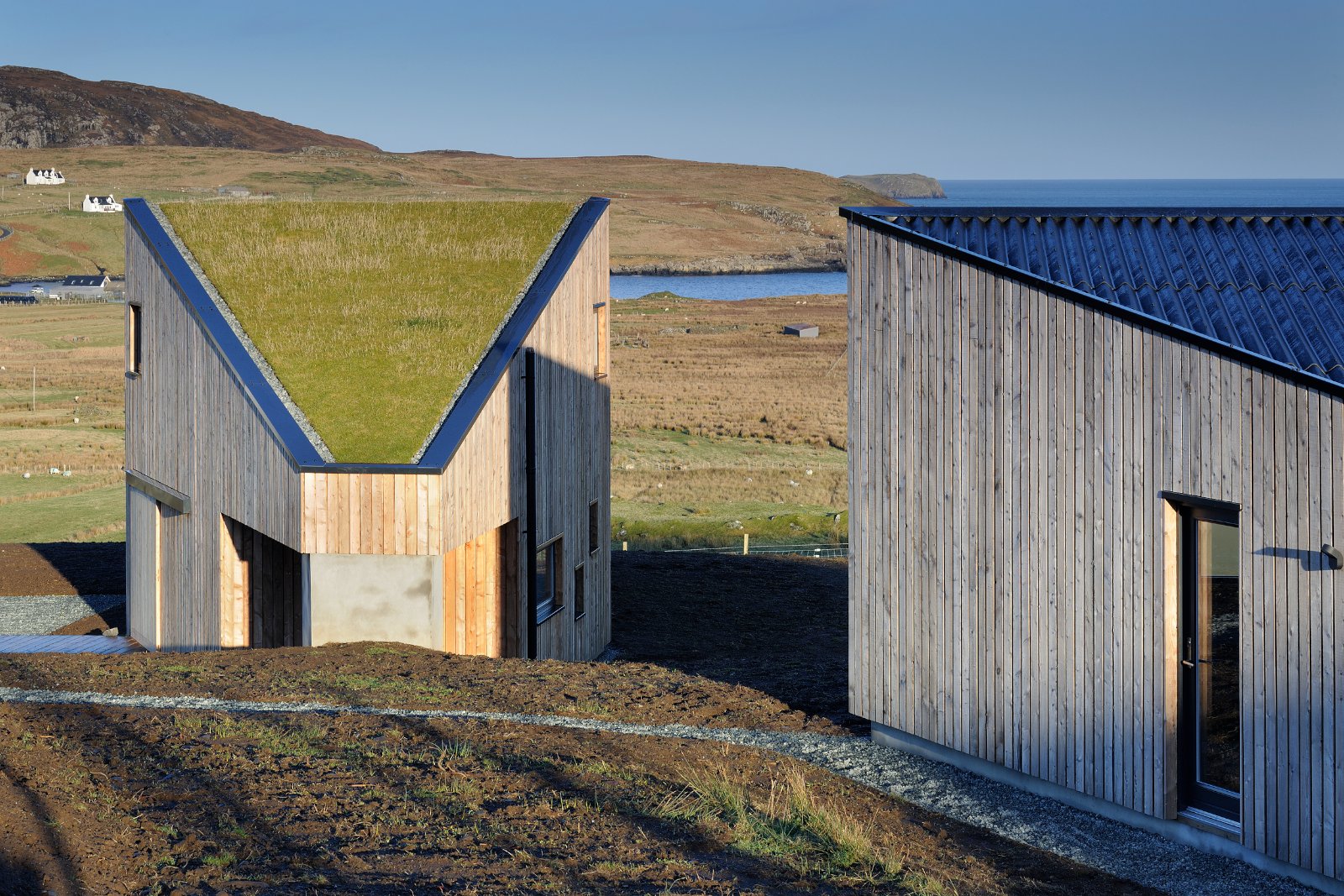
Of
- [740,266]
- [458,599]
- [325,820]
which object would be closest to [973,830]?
[325,820]

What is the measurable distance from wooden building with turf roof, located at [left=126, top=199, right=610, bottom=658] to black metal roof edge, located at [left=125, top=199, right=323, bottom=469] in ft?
0.10

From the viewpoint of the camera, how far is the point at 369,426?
50.8ft

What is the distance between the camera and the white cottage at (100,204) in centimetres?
15075

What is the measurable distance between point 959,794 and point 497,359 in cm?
833

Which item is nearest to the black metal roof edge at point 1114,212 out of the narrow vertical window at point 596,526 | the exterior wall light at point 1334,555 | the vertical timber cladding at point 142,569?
the exterior wall light at point 1334,555

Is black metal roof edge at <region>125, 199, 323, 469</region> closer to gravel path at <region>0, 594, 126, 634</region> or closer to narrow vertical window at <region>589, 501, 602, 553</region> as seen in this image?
narrow vertical window at <region>589, 501, 602, 553</region>

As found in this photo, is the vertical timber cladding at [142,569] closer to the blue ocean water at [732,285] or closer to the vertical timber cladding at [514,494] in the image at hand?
the vertical timber cladding at [514,494]

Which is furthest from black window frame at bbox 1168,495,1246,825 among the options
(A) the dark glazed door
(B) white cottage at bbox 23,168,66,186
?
(B) white cottage at bbox 23,168,66,186

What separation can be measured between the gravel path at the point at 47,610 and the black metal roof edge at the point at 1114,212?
16.0 meters

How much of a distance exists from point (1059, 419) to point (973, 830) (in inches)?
121

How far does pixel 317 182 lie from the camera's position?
655ft

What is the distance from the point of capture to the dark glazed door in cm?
898

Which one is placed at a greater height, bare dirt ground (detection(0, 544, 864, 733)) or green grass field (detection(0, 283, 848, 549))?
green grass field (detection(0, 283, 848, 549))

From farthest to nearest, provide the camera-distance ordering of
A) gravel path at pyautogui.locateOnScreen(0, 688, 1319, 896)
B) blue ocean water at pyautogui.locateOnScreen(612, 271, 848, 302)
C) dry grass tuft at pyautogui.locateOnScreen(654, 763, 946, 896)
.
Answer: blue ocean water at pyautogui.locateOnScreen(612, 271, 848, 302)
gravel path at pyautogui.locateOnScreen(0, 688, 1319, 896)
dry grass tuft at pyautogui.locateOnScreen(654, 763, 946, 896)
